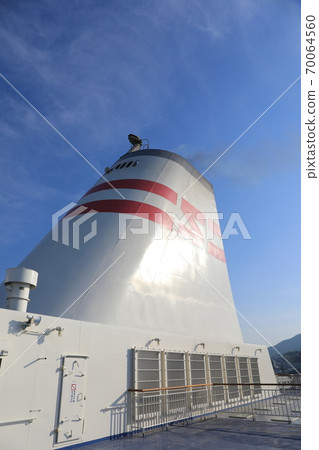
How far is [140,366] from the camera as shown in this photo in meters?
7.25

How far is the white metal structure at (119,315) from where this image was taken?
17.4ft

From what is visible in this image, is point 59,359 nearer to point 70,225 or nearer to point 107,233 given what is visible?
point 107,233

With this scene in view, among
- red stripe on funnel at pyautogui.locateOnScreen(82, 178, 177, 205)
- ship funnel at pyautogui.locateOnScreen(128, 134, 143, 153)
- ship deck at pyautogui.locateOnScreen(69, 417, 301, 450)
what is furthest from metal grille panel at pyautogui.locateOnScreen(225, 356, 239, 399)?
ship funnel at pyautogui.locateOnScreen(128, 134, 143, 153)

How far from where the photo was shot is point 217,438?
6.20 meters

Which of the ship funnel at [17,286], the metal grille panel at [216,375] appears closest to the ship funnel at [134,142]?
the metal grille panel at [216,375]

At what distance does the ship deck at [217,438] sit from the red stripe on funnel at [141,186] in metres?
7.43

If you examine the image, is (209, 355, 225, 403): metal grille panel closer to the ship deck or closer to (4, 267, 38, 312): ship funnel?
the ship deck

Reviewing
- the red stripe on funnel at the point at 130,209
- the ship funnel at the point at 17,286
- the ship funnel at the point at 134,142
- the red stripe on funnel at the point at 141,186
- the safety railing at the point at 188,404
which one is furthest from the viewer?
the ship funnel at the point at 134,142

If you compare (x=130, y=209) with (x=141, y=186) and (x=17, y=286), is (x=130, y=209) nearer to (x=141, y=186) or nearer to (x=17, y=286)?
(x=141, y=186)

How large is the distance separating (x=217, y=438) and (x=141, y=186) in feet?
26.4

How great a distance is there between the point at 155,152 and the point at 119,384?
32.3ft

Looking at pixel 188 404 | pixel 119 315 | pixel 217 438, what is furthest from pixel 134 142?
pixel 217 438

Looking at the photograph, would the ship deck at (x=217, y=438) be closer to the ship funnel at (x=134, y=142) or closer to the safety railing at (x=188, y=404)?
the safety railing at (x=188, y=404)

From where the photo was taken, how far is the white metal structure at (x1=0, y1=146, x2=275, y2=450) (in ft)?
17.4
